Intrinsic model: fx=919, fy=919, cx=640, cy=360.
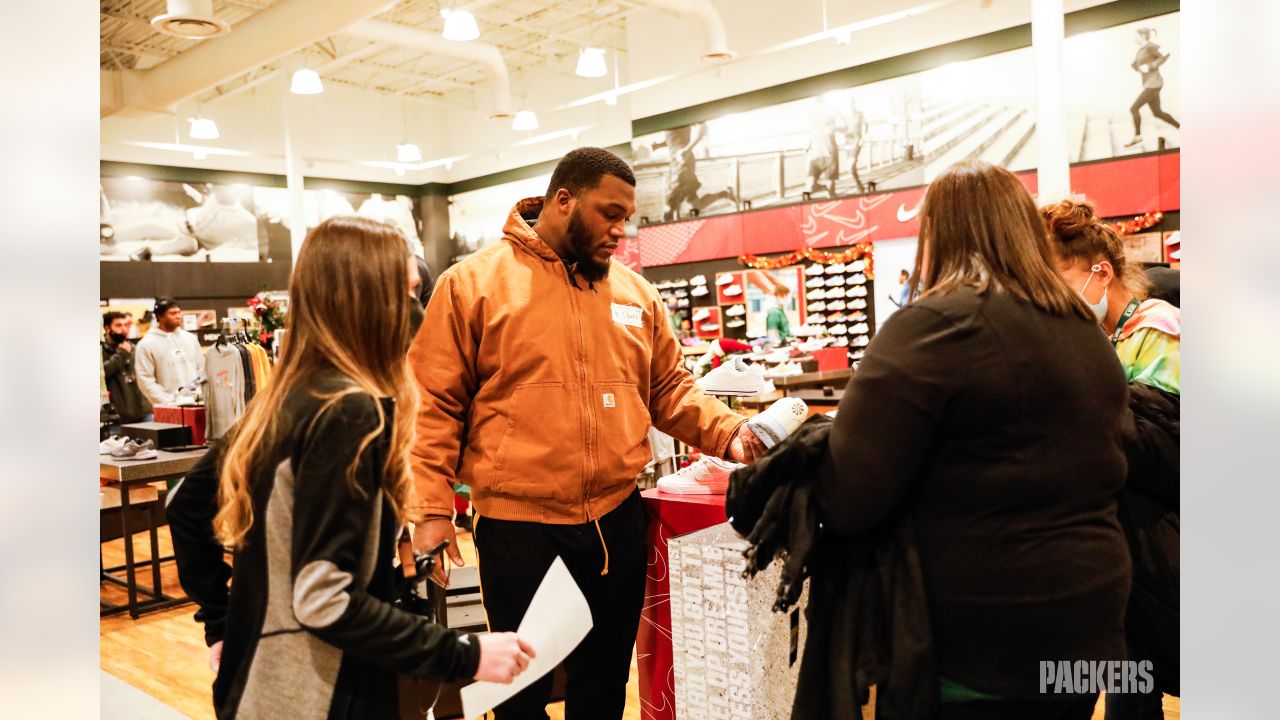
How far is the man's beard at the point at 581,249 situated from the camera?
227cm

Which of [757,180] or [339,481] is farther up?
[757,180]

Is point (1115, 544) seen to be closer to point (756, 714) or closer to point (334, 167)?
point (756, 714)

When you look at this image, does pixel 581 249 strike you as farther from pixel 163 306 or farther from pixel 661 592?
pixel 163 306

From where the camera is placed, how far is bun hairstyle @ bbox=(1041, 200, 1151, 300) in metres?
2.26

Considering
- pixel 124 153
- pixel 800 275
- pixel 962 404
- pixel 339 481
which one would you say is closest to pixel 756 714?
pixel 962 404

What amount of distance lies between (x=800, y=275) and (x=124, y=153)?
11131 mm

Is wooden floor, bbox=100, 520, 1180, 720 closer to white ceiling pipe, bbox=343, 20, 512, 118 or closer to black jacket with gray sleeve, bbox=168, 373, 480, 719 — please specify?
black jacket with gray sleeve, bbox=168, 373, 480, 719

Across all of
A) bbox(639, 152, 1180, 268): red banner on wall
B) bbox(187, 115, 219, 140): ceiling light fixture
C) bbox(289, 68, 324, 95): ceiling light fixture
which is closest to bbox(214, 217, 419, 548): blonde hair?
bbox(639, 152, 1180, 268): red banner on wall

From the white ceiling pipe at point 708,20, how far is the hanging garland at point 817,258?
3.08 m

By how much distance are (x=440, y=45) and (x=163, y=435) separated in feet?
26.0

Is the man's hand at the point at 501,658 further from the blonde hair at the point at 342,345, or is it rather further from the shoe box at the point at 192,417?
the shoe box at the point at 192,417

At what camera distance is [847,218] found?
12.3 metres
